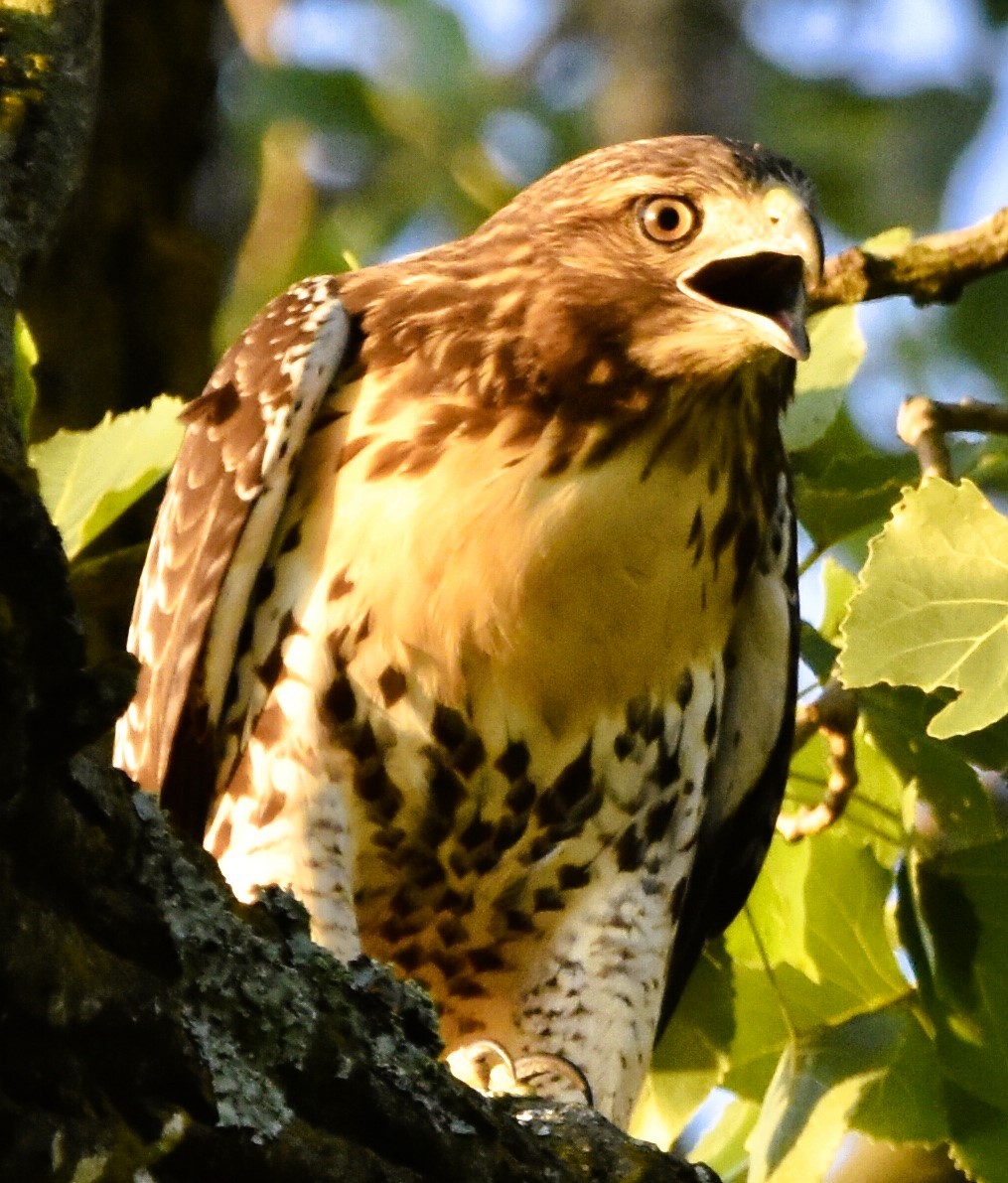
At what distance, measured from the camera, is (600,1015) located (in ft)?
13.4

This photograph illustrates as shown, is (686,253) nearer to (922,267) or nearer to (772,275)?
(772,275)

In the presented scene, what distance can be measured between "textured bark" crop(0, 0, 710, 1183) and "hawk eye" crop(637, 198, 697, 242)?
63.8 inches

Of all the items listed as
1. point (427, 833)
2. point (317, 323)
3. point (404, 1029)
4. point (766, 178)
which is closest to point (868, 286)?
point (766, 178)

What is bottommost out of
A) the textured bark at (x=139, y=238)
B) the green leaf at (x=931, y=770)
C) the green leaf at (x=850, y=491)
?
the green leaf at (x=931, y=770)

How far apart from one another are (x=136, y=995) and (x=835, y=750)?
2.12 meters

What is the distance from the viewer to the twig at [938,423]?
389cm

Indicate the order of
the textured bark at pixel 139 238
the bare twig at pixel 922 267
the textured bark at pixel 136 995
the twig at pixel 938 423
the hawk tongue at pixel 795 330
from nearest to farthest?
the textured bark at pixel 136 995 → the hawk tongue at pixel 795 330 → the twig at pixel 938 423 → the bare twig at pixel 922 267 → the textured bark at pixel 139 238

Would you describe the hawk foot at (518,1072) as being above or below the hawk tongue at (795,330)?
below

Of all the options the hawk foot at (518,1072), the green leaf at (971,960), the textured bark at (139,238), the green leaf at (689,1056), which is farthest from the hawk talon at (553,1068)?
the textured bark at (139,238)

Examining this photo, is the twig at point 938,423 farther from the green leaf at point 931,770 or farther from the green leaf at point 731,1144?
the green leaf at point 731,1144

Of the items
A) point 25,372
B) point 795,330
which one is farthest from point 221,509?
point 795,330

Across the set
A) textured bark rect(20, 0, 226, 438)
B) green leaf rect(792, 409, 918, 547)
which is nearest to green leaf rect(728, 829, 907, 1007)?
green leaf rect(792, 409, 918, 547)

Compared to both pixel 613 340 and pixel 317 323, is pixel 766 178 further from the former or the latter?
pixel 317 323

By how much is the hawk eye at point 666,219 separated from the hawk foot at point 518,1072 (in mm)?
1493
